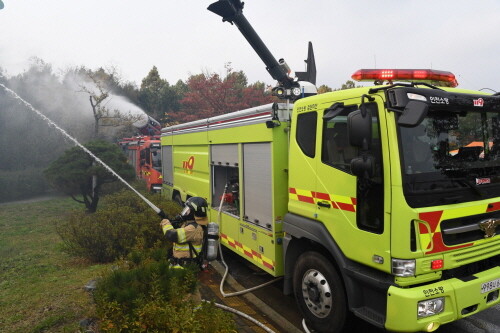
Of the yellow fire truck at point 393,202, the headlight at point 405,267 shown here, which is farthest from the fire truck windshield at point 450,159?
the headlight at point 405,267

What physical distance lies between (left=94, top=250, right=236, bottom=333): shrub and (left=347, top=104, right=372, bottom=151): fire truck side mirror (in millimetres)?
1876

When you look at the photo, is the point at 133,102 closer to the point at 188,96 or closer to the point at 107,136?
the point at 107,136

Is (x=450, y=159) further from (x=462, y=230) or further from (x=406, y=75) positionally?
(x=406, y=75)

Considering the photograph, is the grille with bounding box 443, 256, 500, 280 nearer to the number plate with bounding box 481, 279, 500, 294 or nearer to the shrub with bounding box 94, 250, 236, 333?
the number plate with bounding box 481, 279, 500, 294

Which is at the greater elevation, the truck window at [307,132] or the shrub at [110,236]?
the truck window at [307,132]

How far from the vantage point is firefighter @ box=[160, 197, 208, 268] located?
5262mm

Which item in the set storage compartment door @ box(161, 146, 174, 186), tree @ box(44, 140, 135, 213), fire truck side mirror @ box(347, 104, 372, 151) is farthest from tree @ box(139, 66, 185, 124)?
fire truck side mirror @ box(347, 104, 372, 151)

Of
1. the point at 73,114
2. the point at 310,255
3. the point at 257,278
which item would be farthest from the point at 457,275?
the point at 73,114

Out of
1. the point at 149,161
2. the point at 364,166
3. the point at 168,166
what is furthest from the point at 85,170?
the point at 364,166

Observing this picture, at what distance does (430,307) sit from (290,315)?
6.09ft

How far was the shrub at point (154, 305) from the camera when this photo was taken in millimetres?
2986

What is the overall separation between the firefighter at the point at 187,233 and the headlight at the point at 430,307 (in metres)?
3.25

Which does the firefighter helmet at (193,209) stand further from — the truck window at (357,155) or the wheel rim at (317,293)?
the truck window at (357,155)

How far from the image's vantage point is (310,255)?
4.03 meters
